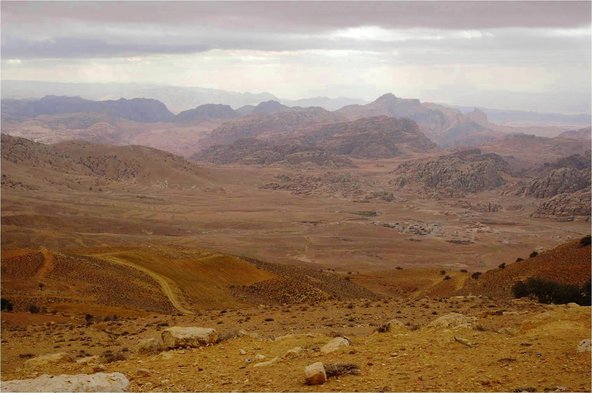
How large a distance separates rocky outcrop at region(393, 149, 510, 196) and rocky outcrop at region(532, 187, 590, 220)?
3062 centimetres

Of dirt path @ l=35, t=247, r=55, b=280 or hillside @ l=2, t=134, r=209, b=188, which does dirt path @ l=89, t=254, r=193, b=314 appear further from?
hillside @ l=2, t=134, r=209, b=188

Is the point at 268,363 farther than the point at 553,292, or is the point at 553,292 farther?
the point at 553,292

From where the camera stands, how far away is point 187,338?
12.3 m

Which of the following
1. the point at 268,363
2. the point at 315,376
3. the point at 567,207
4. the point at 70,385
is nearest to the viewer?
the point at 70,385

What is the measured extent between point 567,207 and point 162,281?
83449mm

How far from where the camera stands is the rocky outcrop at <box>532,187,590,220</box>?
308 feet

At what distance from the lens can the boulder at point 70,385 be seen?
8320mm

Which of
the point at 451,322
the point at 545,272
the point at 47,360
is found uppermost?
the point at 451,322

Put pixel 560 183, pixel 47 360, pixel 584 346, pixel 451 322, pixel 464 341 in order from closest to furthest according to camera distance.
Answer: pixel 584 346
pixel 464 341
pixel 47 360
pixel 451 322
pixel 560 183

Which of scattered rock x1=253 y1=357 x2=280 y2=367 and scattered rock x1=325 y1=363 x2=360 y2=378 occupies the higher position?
scattered rock x1=325 y1=363 x2=360 y2=378

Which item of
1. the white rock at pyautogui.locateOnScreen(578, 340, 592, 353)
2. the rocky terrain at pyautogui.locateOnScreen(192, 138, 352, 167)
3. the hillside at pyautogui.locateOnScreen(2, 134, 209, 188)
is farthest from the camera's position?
the rocky terrain at pyautogui.locateOnScreen(192, 138, 352, 167)

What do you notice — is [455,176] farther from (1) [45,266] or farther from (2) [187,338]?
(2) [187,338]

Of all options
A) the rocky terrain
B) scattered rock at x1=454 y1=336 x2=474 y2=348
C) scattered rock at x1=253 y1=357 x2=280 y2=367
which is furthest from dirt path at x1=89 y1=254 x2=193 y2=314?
the rocky terrain

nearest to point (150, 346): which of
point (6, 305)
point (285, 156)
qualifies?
point (6, 305)
